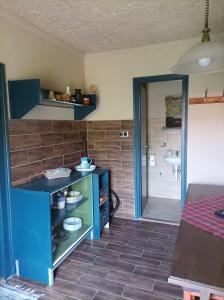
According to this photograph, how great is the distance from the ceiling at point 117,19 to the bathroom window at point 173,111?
138cm

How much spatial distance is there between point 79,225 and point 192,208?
57.1 inches

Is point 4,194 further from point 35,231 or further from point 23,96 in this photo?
point 23,96

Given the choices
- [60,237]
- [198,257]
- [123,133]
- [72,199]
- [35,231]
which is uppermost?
[123,133]

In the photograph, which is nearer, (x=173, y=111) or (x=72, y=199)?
(x=72, y=199)

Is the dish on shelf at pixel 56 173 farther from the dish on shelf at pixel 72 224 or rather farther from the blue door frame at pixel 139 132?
the blue door frame at pixel 139 132

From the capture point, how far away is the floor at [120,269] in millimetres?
1897

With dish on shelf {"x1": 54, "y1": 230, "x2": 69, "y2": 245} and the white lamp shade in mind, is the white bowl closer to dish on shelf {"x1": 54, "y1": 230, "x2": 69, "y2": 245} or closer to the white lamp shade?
dish on shelf {"x1": 54, "y1": 230, "x2": 69, "y2": 245}

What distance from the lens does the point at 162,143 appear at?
421 cm

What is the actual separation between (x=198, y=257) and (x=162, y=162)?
3199 mm

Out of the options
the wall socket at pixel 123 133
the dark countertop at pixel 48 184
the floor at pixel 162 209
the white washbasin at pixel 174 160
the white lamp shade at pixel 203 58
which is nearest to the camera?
the white lamp shade at pixel 203 58

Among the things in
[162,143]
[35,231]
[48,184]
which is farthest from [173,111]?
[35,231]

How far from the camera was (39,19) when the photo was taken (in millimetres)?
2158

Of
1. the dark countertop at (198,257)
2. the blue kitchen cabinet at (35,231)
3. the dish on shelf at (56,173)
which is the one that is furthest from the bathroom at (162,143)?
the dark countertop at (198,257)

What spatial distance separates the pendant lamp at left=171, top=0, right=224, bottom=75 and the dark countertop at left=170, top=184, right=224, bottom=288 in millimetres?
1010
